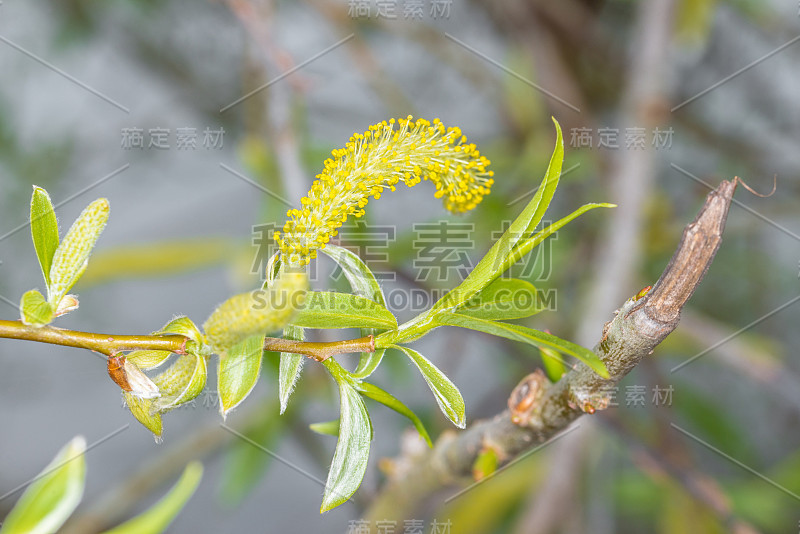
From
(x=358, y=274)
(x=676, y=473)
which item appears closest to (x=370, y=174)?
(x=358, y=274)

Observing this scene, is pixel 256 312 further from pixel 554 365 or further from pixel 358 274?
pixel 554 365

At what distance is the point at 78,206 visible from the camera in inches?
76.2

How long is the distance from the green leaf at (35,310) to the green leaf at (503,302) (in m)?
0.22

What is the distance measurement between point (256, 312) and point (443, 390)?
0.13 meters

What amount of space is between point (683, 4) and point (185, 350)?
1.12 meters

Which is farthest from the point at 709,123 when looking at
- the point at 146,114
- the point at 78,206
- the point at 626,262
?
the point at 78,206

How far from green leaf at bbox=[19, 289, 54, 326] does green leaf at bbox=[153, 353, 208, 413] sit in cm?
6

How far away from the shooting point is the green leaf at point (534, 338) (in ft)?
1.02

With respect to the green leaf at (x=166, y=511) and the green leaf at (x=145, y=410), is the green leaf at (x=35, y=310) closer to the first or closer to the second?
the green leaf at (x=145, y=410)

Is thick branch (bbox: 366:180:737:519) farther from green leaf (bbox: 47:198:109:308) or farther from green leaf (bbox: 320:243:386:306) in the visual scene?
green leaf (bbox: 47:198:109:308)

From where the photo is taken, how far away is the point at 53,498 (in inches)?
16.9

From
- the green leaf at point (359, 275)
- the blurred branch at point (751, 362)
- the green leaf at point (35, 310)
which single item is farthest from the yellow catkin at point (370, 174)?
the blurred branch at point (751, 362)

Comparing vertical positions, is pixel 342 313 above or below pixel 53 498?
above

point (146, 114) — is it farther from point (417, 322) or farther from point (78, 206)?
point (417, 322)
